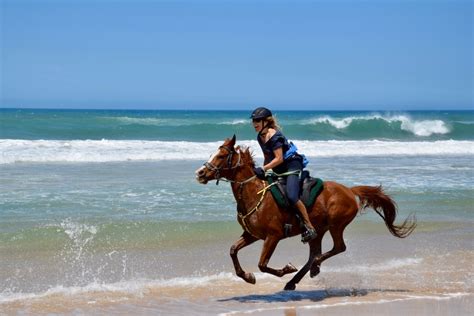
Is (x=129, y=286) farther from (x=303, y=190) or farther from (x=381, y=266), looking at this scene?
(x=381, y=266)

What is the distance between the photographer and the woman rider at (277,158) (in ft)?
27.9

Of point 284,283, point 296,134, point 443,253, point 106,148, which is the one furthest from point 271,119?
point 296,134

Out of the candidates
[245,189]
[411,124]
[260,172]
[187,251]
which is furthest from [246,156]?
[411,124]

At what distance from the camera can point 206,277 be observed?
9.65 metres

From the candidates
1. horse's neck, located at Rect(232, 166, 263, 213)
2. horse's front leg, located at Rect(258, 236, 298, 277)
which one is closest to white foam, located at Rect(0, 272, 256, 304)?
horse's front leg, located at Rect(258, 236, 298, 277)

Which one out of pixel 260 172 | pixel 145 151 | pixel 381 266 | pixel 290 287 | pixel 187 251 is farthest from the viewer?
pixel 145 151

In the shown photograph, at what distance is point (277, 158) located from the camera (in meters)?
8.53

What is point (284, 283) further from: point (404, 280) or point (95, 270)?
point (95, 270)

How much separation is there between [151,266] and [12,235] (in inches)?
106

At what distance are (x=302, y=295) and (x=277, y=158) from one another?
176 centimetres

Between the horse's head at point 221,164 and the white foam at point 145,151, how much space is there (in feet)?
56.6

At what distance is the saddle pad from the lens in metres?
8.70

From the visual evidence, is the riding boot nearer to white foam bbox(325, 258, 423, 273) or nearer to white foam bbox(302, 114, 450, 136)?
white foam bbox(325, 258, 423, 273)

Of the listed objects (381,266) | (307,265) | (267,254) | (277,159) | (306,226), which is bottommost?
(381,266)
